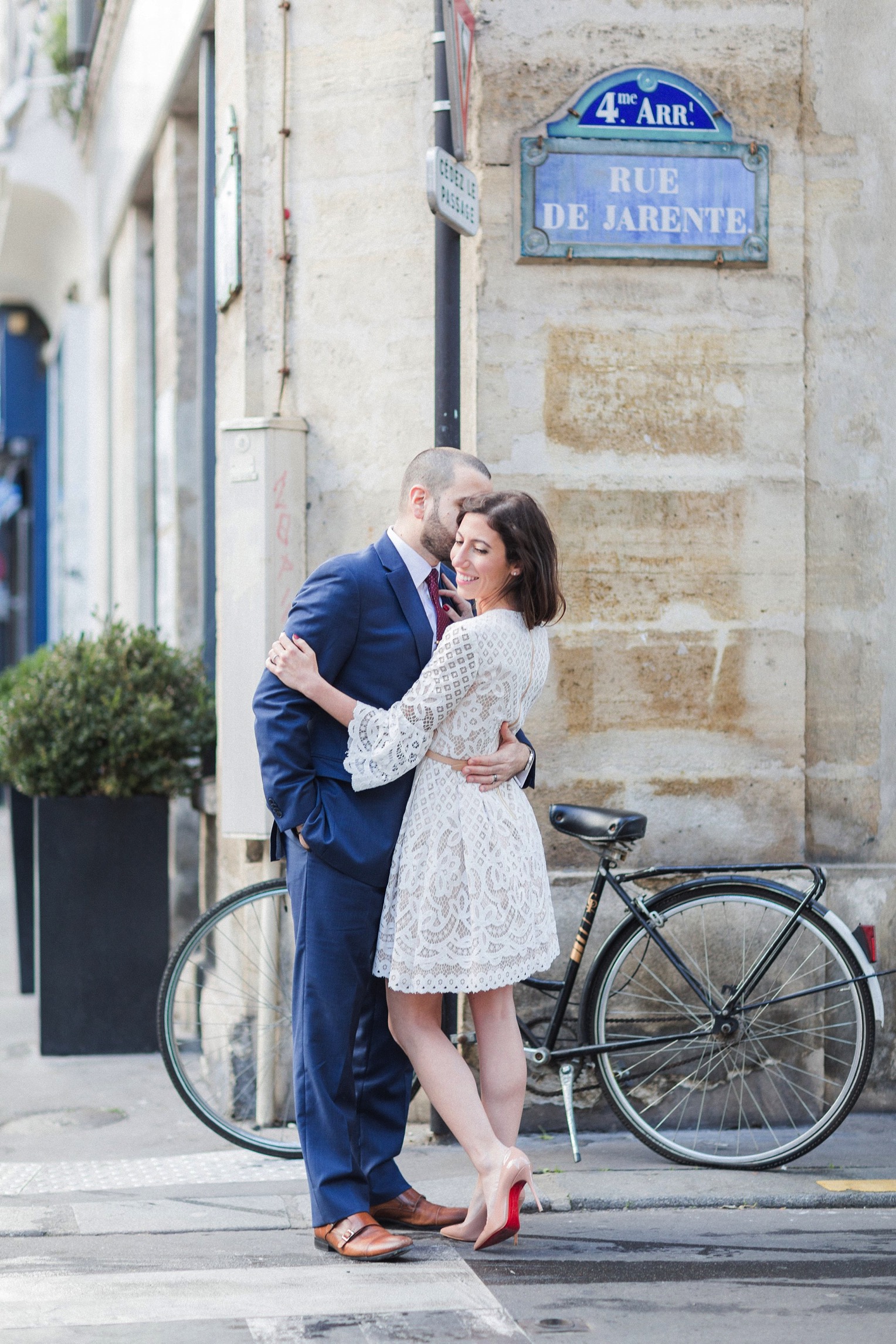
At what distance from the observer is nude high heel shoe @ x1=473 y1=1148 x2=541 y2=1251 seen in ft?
12.3

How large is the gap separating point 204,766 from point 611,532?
226cm

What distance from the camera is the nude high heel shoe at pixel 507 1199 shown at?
12.3ft

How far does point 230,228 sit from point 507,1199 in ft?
11.8

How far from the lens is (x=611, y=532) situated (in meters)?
5.21

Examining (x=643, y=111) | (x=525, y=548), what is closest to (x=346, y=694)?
(x=525, y=548)

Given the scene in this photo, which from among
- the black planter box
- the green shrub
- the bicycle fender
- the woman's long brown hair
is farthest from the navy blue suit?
the black planter box

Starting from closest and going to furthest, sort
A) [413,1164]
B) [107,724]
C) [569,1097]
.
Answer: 1. [569,1097]
2. [413,1164]
3. [107,724]

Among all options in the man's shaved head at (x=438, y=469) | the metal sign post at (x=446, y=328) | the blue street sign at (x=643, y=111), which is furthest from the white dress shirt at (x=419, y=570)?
the blue street sign at (x=643, y=111)

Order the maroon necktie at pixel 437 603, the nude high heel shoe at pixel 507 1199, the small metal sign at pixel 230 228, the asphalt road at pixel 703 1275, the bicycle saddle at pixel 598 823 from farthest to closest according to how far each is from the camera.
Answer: the small metal sign at pixel 230 228, the bicycle saddle at pixel 598 823, the maroon necktie at pixel 437 603, the nude high heel shoe at pixel 507 1199, the asphalt road at pixel 703 1275

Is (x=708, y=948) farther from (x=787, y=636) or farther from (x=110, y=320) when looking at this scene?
(x=110, y=320)

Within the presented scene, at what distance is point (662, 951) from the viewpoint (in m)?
4.75

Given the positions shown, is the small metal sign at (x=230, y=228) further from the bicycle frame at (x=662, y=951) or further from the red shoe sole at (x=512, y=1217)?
the red shoe sole at (x=512, y=1217)

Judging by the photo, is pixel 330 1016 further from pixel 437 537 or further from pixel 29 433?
pixel 29 433

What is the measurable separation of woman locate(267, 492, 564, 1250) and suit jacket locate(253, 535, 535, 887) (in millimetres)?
52
